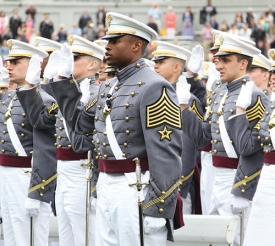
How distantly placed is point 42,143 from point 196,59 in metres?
2.22

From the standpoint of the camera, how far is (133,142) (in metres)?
5.89

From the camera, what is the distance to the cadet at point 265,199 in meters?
7.09

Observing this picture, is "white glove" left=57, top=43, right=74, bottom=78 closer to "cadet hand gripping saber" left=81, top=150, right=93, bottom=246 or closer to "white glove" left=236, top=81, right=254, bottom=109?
"cadet hand gripping saber" left=81, top=150, right=93, bottom=246

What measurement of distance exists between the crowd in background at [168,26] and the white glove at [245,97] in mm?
17595

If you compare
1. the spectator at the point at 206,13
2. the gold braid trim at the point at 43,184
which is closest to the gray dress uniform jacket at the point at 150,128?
the gold braid trim at the point at 43,184

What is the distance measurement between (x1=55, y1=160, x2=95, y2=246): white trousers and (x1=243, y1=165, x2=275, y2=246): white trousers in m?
1.67

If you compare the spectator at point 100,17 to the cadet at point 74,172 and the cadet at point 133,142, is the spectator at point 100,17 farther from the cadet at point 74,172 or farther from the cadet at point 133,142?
the cadet at point 133,142

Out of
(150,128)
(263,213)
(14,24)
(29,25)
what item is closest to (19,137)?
(263,213)

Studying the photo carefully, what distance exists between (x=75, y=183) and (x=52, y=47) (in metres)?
2.55

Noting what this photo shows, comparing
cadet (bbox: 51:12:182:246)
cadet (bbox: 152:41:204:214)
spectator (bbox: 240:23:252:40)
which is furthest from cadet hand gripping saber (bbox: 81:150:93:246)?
spectator (bbox: 240:23:252:40)

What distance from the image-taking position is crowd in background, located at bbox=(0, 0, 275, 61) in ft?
88.1

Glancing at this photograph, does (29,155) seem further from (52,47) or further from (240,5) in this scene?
(240,5)

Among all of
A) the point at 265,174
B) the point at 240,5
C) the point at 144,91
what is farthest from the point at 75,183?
the point at 240,5

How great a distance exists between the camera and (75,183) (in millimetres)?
8195
